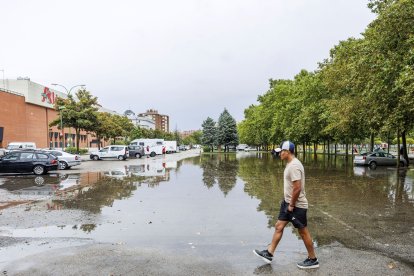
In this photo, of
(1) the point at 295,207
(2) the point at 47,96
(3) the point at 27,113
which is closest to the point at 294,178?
(1) the point at 295,207

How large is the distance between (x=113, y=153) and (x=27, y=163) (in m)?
21.3

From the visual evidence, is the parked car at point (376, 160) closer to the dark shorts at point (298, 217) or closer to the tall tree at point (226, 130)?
the dark shorts at point (298, 217)

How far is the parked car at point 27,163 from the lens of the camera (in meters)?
21.3

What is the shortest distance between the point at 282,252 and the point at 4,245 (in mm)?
4928

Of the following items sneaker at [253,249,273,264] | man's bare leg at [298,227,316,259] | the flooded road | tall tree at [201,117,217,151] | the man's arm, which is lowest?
the flooded road

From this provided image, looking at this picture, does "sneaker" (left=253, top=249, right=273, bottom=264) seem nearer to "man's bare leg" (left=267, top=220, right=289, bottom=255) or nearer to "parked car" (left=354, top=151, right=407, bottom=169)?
"man's bare leg" (left=267, top=220, right=289, bottom=255)

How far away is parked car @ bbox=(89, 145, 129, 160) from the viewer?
139ft

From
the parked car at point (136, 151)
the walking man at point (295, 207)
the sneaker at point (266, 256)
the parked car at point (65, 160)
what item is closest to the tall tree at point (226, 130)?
the parked car at point (136, 151)

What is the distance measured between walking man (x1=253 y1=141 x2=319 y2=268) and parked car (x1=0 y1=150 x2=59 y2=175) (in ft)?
61.8

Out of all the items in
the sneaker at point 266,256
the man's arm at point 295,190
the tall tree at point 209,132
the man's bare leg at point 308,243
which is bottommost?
the sneaker at point 266,256

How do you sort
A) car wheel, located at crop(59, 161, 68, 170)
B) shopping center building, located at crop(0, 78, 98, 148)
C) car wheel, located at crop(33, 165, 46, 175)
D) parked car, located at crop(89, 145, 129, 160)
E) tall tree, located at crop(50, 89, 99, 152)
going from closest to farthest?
car wheel, located at crop(33, 165, 46, 175) < car wheel, located at crop(59, 161, 68, 170) < parked car, located at crop(89, 145, 129, 160) < tall tree, located at crop(50, 89, 99, 152) < shopping center building, located at crop(0, 78, 98, 148)

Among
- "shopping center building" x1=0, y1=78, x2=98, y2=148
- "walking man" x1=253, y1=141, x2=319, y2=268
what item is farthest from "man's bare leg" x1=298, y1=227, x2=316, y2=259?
"shopping center building" x1=0, y1=78, x2=98, y2=148

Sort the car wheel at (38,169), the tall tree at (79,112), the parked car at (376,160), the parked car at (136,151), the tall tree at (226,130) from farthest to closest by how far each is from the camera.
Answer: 1. the tall tree at (226,130)
2. the parked car at (136,151)
3. the tall tree at (79,112)
4. the parked car at (376,160)
5. the car wheel at (38,169)

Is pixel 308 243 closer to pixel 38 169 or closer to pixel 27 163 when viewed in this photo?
pixel 38 169
